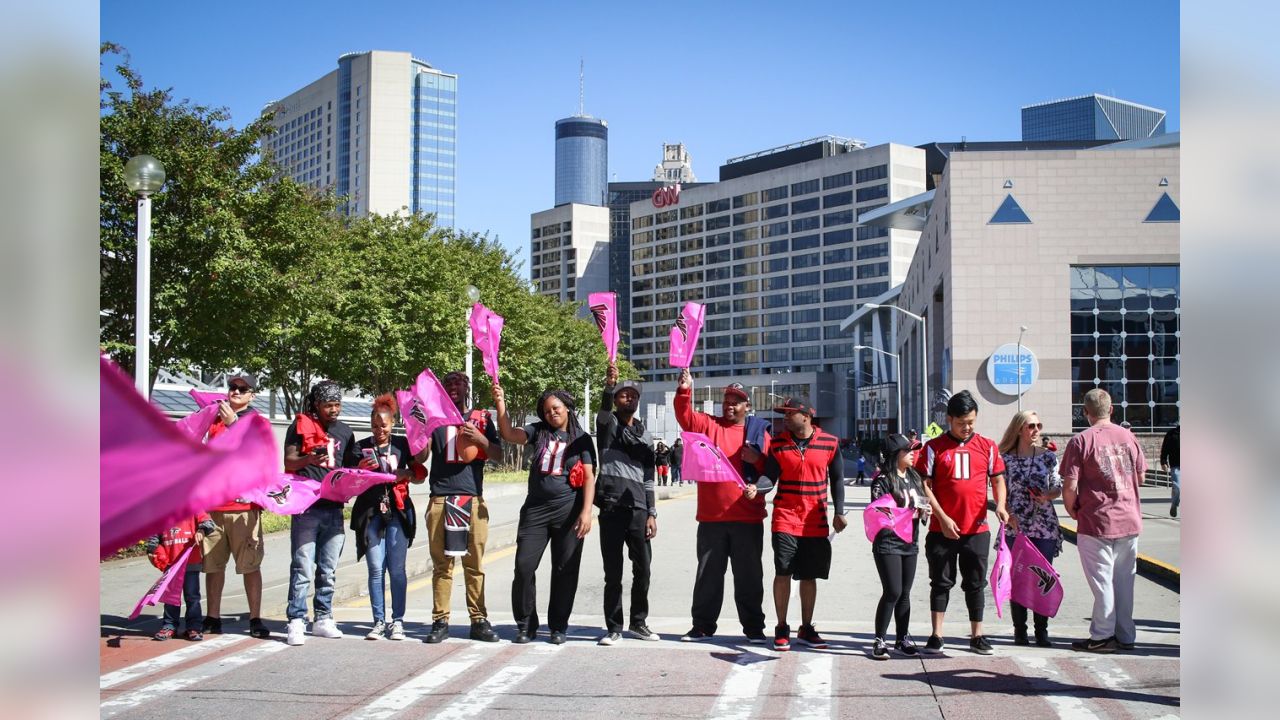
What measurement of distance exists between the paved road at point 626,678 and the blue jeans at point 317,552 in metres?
0.38

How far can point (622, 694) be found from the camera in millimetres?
7184

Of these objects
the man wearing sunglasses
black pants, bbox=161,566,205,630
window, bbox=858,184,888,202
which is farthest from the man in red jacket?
window, bbox=858,184,888,202

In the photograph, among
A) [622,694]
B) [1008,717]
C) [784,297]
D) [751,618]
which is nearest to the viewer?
[1008,717]

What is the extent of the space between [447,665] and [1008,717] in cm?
389

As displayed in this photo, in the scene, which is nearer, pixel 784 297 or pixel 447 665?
pixel 447 665

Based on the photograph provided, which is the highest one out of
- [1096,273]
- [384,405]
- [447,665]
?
[1096,273]

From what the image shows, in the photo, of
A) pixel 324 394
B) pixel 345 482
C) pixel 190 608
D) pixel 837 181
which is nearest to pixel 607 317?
pixel 324 394

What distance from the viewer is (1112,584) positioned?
8.73 metres

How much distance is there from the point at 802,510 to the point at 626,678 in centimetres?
210

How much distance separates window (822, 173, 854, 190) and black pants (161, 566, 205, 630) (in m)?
139
